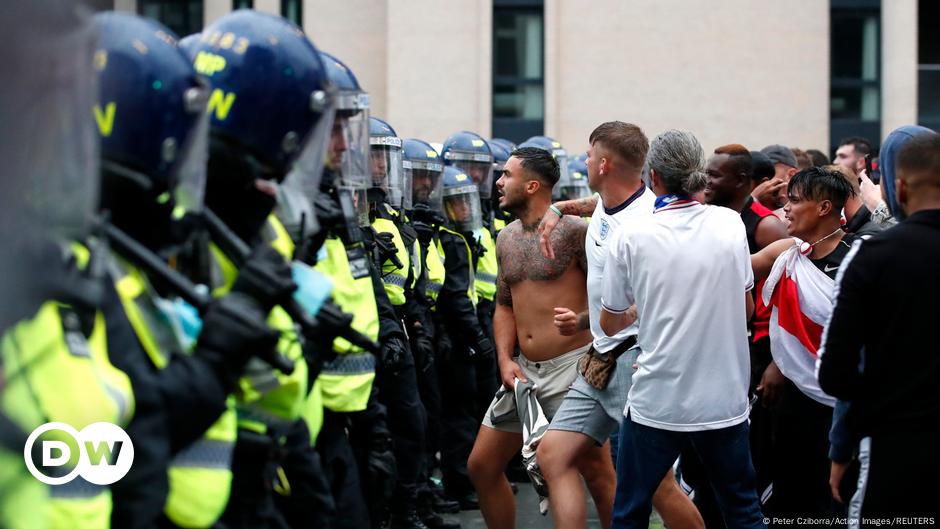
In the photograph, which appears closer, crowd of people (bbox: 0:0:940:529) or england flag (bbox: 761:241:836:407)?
crowd of people (bbox: 0:0:940:529)

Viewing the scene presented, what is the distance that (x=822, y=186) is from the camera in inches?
243

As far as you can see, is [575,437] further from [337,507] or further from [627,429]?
[337,507]

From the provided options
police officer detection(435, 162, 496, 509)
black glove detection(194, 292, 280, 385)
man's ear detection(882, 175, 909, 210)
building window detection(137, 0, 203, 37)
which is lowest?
police officer detection(435, 162, 496, 509)

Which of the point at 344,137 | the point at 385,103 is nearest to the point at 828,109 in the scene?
the point at 385,103

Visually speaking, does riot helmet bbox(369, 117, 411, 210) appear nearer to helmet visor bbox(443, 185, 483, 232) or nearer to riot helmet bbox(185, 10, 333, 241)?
helmet visor bbox(443, 185, 483, 232)

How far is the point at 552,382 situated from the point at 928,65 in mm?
21042

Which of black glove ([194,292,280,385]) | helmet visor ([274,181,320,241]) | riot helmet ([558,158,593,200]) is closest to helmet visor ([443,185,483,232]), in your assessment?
riot helmet ([558,158,593,200])

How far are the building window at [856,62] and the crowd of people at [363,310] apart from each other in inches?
689

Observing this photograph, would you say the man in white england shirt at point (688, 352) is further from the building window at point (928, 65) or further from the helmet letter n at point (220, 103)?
the building window at point (928, 65)

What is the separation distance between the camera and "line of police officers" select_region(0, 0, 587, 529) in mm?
2236

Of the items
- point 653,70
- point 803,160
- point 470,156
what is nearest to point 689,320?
point 803,160

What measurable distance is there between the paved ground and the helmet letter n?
4.60 m

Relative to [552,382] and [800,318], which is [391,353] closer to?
[552,382]

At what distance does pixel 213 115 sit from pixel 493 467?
3184 mm
